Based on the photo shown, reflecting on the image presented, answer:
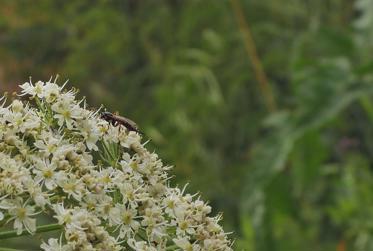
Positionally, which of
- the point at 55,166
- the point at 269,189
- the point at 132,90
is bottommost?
the point at 55,166

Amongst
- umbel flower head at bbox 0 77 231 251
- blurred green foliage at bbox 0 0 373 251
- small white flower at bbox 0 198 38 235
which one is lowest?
small white flower at bbox 0 198 38 235

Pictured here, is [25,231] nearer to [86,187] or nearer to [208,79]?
[86,187]

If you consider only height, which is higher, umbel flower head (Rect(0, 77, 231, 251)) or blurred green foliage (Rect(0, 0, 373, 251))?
blurred green foliage (Rect(0, 0, 373, 251))

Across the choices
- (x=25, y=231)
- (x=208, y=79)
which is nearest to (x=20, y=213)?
(x=25, y=231)

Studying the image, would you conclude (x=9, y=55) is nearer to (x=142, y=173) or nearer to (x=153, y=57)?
(x=153, y=57)

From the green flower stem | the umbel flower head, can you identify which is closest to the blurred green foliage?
the umbel flower head

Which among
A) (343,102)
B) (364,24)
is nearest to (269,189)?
(343,102)

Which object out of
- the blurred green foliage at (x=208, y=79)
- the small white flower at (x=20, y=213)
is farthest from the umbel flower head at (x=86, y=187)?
the blurred green foliage at (x=208, y=79)

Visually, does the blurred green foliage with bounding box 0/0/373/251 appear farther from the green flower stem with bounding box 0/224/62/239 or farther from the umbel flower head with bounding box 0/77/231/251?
the green flower stem with bounding box 0/224/62/239
